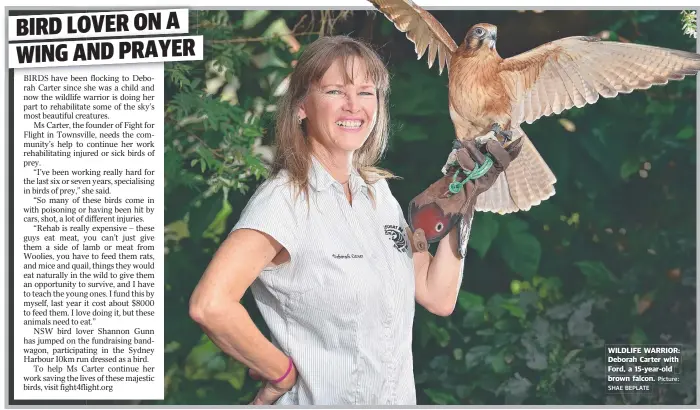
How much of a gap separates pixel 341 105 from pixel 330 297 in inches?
16.6

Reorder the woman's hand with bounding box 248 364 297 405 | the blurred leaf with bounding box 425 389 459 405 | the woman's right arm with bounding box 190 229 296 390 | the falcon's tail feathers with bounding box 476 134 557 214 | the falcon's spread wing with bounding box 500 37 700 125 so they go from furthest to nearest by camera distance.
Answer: the blurred leaf with bounding box 425 389 459 405
the falcon's tail feathers with bounding box 476 134 557 214
the falcon's spread wing with bounding box 500 37 700 125
the woman's hand with bounding box 248 364 297 405
the woman's right arm with bounding box 190 229 296 390

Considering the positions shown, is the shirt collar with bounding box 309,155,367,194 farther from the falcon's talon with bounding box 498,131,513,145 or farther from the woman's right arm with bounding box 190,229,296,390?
the falcon's talon with bounding box 498,131,513,145

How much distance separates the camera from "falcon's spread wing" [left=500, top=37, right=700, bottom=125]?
96.7 inches

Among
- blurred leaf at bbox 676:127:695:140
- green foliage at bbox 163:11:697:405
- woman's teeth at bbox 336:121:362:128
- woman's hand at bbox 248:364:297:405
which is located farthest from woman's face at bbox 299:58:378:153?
blurred leaf at bbox 676:127:695:140

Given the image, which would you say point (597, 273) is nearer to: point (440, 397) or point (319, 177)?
point (440, 397)

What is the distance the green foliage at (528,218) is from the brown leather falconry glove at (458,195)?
0.80 meters

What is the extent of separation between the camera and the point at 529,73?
2.50m

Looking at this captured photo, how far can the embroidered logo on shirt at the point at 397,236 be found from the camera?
208 centimetres

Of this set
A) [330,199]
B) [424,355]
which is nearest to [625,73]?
[330,199]

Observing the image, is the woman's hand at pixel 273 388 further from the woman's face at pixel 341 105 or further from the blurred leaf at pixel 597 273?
the blurred leaf at pixel 597 273

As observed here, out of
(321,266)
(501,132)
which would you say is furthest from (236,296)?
(501,132)

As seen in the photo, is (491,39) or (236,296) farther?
(491,39)

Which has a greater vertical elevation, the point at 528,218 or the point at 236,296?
the point at 528,218

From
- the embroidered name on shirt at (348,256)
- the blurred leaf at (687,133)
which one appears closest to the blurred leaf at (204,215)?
the embroidered name on shirt at (348,256)
